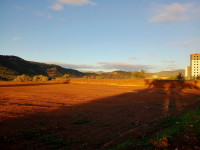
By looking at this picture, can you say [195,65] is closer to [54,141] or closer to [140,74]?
[140,74]

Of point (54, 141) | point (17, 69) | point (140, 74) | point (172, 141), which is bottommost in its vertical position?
point (54, 141)

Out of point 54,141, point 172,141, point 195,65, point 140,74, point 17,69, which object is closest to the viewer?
point 172,141

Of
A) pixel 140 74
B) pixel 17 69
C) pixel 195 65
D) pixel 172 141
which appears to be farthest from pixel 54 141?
pixel 195 65

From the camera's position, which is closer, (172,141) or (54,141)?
(172,141)

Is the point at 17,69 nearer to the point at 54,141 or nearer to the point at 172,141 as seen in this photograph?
the point at 54,141

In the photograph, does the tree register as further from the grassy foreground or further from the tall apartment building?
the grassy foreground

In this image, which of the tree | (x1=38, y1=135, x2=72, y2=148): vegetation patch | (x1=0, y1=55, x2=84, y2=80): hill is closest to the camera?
(x1=38, y1=135, x2=72, y2=148): vegetation patch

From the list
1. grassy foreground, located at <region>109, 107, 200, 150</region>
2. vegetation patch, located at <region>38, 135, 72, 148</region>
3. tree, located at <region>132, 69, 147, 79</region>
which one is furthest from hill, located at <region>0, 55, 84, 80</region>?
grassy foreground, located at <region>109, 107, 200, 150</region>

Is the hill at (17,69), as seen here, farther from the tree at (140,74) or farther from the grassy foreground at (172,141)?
the grassy foreground at (172,141)

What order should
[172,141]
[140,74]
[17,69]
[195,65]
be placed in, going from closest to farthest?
[172,141]
[140,74]
[17,69]
[195,65]

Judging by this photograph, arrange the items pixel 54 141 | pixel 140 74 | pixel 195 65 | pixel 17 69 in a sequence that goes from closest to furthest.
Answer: pixel 54 141
pixel 140 74
pixel 17 69
pixel 195 65

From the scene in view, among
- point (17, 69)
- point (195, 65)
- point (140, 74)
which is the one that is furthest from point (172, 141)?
point (195, 65)

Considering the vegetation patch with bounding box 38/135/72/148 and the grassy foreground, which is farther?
the vegetation patch with bounding box 38/135/72/148

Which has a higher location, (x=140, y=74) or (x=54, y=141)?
(x=140, y=74)
